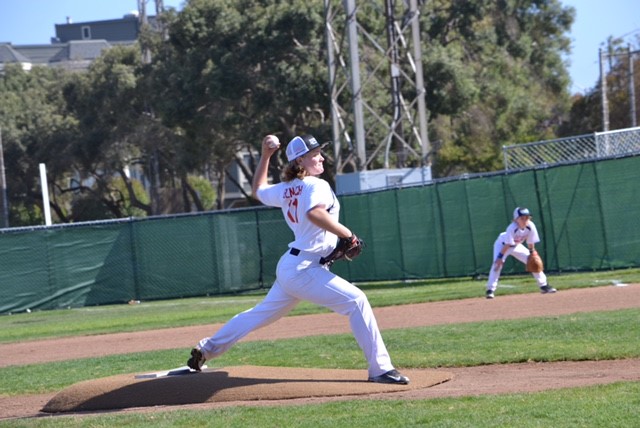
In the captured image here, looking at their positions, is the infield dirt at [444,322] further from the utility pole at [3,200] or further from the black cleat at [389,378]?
the utility pole at [3,200]

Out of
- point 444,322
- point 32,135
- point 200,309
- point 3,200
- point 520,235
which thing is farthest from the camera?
point 32,135

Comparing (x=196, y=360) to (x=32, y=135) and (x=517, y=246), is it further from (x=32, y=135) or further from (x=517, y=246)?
(x=32, y=135)

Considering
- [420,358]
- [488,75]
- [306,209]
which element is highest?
[488,75]

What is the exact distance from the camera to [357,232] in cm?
2539

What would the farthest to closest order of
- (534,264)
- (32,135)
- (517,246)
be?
1. (32,135)
2. (517,246)
3. (534,264)

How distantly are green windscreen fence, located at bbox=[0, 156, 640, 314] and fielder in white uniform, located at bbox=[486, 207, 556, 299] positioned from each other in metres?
3.77

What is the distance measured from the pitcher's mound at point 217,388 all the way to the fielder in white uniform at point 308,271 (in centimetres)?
29

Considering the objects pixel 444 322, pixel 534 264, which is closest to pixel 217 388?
pixel 444 322

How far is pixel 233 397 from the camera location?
8211 millimetres

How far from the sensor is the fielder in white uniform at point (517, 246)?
17078mm

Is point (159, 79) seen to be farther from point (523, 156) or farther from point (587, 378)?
point (587, 378)

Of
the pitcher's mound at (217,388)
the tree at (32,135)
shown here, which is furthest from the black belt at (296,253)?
the tree at (32,135)

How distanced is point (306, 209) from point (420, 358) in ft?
10.4

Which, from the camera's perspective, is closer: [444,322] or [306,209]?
[306,209]
